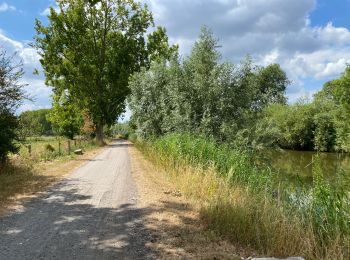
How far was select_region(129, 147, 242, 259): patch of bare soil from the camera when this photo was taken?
6.32 meters

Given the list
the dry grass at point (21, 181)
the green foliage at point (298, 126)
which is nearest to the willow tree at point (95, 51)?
the green foliage at point (298, 126)

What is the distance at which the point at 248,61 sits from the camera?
1748 centimetres

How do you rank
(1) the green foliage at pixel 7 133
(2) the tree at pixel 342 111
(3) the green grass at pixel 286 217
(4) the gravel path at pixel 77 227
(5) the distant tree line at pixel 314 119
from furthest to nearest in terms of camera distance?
1. (5) the distant tree line at pixel 314 119
2. (2) the tree at pixel 342 111
3. (1) the green foliage at pixel 7 133
4. (4) the gravel path at pixel 77 227
5. (3) the green grass at pixel 286 217

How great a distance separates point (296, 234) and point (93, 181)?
364 inches

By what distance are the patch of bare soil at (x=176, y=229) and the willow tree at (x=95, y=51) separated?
34365 millimetres

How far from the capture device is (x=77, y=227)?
767cm

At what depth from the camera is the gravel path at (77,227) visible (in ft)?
20.6

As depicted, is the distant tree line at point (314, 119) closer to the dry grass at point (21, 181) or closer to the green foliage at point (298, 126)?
the green foliage at point (298, 126)

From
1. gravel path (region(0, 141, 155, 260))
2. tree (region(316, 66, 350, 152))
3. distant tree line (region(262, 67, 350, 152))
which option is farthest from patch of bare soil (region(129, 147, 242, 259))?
distant tree line (region(262, 67, 350, 152))

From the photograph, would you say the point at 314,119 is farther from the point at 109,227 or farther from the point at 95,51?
the point at 109,227

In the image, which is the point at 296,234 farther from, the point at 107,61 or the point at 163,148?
the point at 107,61

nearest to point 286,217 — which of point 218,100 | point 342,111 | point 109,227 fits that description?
point 109,227

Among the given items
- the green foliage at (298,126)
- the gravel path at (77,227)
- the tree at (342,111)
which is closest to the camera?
the gravel path at (77,227)

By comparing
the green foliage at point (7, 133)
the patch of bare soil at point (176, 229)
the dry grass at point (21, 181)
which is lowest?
the patch of bare soil at point (176, 229)
